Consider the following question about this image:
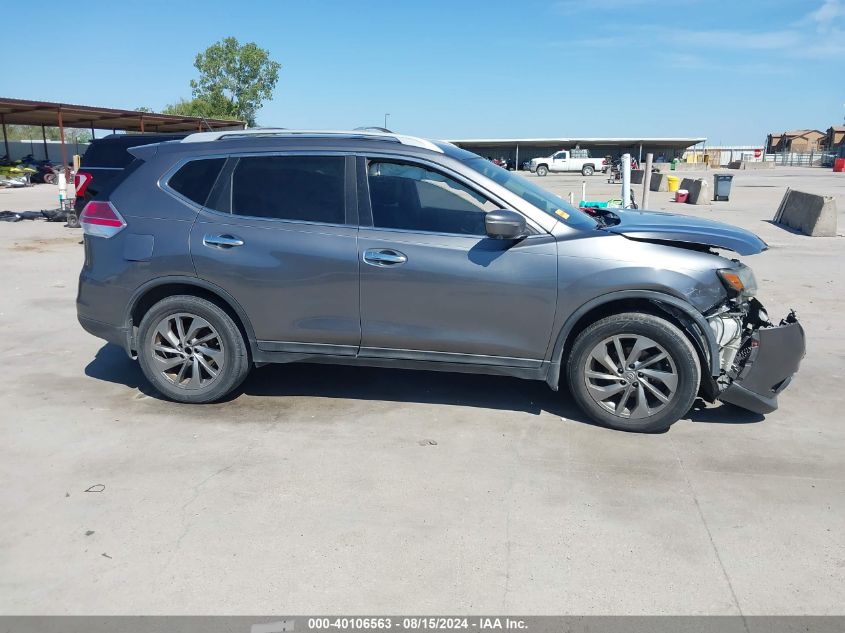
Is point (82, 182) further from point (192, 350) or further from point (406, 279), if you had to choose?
point (406, 279)

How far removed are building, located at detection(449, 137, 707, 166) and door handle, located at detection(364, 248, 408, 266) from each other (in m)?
73.8

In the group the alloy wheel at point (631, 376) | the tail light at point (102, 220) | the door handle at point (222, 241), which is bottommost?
the alloy wheel at point (631, 376)

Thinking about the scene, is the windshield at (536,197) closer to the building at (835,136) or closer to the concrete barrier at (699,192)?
the concrete barrier at (699,192)

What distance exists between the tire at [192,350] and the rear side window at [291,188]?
80cm

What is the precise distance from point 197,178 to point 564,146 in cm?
8129

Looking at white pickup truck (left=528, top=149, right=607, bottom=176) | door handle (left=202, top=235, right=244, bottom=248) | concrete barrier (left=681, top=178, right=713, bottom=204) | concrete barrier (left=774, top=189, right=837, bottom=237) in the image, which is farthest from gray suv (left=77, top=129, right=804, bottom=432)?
white pickup truck (left=528, top=149, right=607, bottom=176)

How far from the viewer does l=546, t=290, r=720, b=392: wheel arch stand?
449cm

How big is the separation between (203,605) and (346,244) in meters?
2.54

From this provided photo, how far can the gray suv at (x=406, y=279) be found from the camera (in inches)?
179

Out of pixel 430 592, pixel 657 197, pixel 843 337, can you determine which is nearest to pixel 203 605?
pixel 430 592

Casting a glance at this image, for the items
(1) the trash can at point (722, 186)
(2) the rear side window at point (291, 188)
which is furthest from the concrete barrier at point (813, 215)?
(2) the rear side window at point (291, 188)

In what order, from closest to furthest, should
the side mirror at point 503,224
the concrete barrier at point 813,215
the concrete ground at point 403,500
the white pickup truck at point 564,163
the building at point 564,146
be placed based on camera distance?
the concrete ground at point 403,500 < the side mirror at point 503,224 < the concrete barrier at point 813,215 < the white pickup truck at point 564,163 < the building at point 564,146

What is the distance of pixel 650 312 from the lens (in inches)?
182

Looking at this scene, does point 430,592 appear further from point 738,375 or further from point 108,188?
point 108,188
